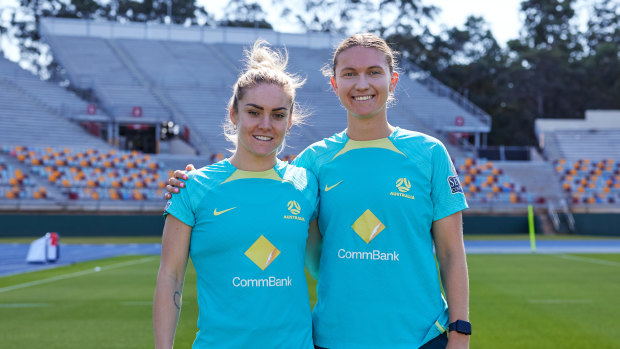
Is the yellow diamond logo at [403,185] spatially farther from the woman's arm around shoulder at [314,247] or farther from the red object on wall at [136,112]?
the red object on wall at [136,112]

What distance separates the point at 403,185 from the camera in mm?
3158

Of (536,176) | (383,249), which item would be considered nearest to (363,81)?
(383,249)

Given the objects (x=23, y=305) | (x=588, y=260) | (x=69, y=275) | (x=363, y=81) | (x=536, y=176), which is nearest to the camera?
(x=363, y=81)

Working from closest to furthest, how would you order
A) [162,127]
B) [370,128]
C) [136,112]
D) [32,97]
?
[370,128] < [136,112] < [32,97] < [162,127]

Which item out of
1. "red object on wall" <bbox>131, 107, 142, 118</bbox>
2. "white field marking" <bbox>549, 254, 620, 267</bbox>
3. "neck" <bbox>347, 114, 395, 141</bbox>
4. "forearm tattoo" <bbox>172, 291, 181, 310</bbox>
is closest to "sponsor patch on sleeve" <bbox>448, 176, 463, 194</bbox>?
"neck" <bbox>347, 114, 395, 141</bbox>

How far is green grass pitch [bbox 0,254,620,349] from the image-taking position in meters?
7.40

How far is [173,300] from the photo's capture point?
3041mm

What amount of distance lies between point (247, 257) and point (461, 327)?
1.03 metres

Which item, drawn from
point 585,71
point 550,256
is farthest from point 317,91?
point 550,256

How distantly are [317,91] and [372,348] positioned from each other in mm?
40542

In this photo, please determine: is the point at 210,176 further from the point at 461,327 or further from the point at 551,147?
the point at 551,147

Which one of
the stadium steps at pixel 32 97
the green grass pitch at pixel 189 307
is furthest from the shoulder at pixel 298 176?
the stadium steps at pixel 32 97

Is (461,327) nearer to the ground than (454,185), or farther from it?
nearer to the ground

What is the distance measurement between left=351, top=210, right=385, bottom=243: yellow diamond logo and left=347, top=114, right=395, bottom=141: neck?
421 mm
